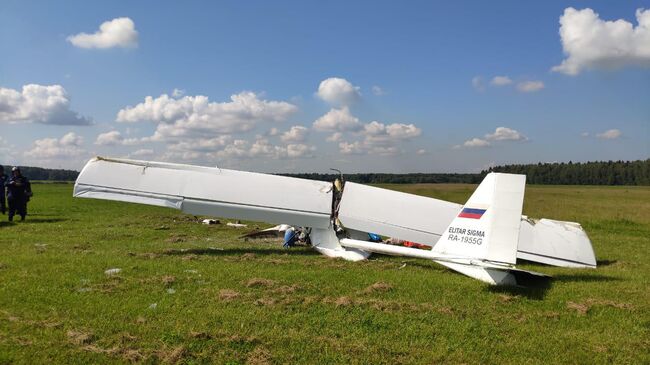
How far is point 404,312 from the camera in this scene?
6777 millimetres

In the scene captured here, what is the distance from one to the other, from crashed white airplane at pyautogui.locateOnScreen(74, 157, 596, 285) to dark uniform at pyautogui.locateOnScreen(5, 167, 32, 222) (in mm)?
7778

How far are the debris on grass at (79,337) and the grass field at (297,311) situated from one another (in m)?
0.01

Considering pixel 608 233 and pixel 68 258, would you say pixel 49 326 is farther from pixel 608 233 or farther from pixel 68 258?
pixel 608 233

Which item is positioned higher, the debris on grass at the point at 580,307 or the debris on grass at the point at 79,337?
the debris on grass at the point at 580,307

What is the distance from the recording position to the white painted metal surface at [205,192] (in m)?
12.1

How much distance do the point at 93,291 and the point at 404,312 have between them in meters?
4.91

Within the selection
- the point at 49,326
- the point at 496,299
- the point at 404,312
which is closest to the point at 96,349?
the point at 49,326

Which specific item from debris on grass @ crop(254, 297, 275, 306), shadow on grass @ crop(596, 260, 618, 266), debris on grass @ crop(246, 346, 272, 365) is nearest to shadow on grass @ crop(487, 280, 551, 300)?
debris on grass @ crop(254, 297, 275, 306)

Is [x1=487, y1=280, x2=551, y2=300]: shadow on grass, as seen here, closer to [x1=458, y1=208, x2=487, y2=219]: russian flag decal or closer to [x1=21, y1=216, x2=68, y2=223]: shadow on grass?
[x1=458, y1=208, x2=487, y2=219]: russian flag decal

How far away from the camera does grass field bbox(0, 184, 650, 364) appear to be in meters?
5.26

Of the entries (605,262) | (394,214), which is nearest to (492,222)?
(394,214)

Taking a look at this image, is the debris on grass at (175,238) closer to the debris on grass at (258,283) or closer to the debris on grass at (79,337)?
the debris on grass at (258,283)

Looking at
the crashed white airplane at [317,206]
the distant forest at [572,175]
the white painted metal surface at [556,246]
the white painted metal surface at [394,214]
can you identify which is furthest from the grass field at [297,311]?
the distant forest at [572,175]

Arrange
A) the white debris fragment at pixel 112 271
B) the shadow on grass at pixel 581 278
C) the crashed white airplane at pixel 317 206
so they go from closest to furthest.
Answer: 1. the white debris fragment at pixel 112 271
2. the shadow on grass at pixel 581 278
3. the crashed white airplane at pixel 317 206
